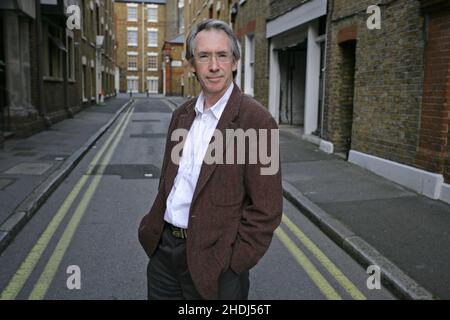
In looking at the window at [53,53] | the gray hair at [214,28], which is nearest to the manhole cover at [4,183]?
the gray hair at [214,28]

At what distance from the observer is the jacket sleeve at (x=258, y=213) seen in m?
2.41

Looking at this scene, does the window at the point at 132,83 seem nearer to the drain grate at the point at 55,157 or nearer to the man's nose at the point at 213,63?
the drain grate at the point at 55,157

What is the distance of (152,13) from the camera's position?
234 ft

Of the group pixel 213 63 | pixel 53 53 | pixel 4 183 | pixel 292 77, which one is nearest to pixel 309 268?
pixel 213 63

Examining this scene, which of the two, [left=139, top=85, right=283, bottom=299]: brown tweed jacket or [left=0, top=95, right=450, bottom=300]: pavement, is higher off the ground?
[left=139, top=85, right=283, bottom=299]: brown tweed jacket

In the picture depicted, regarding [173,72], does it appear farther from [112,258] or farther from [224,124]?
[224,124]

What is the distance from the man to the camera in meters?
2.42

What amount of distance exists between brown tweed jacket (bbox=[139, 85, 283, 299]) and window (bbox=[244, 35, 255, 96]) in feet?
65.5

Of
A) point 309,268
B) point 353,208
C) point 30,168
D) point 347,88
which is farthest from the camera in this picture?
point 347,88

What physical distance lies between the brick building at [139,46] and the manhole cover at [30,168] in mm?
60535

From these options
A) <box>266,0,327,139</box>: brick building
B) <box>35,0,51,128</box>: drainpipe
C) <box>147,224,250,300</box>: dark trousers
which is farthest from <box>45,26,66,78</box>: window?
<box>147,224,250,300</box>: dark trousers

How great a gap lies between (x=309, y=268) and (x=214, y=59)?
10.8 feet

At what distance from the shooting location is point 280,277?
195 inches

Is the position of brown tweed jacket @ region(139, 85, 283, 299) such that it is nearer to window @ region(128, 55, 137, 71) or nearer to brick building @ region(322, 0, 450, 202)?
brick building @ region(322, 0, 450, 202)
